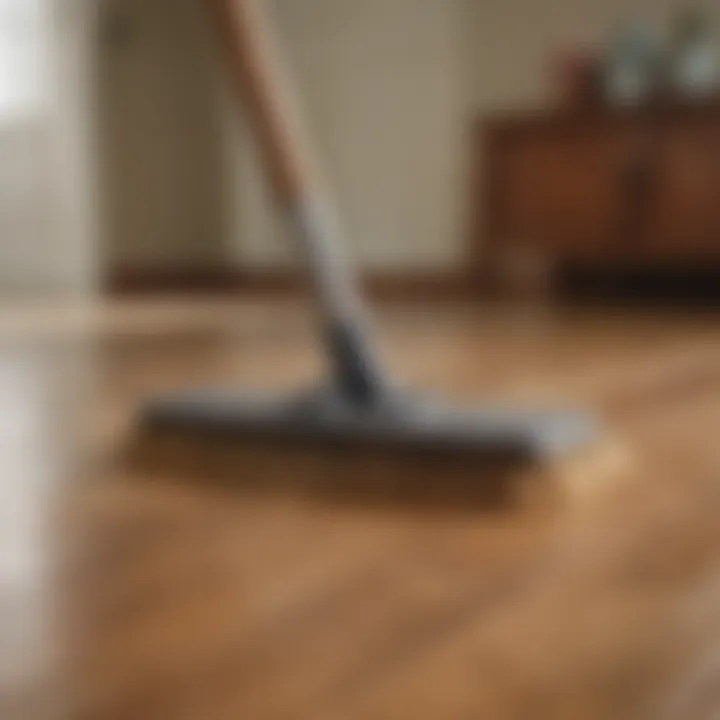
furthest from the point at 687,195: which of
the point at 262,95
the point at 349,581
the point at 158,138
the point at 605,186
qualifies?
the point at 349,581

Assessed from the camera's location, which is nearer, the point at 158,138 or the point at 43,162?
the point at 43,162

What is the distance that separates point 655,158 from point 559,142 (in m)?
0.26

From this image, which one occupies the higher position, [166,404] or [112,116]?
[112,116]

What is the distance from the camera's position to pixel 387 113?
4.16m

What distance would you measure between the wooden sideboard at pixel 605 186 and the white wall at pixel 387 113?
0.47m

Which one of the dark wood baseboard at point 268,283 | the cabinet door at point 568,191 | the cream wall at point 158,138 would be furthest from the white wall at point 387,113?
the cabinet door at point 568,191

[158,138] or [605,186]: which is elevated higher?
[158,138]

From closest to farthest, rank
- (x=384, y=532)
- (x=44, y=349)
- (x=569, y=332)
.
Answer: (x=384, y=532) → (x=44, y=349) → (x=569, y=332)

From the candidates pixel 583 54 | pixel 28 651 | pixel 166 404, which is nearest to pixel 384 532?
pixel 28 651

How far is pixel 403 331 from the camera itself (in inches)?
99.4

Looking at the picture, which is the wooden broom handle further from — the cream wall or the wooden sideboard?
the cream wall

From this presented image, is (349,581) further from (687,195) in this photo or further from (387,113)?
(387,113)

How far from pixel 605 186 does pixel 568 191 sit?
101 millimetres

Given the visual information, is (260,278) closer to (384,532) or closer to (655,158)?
(655,158)
